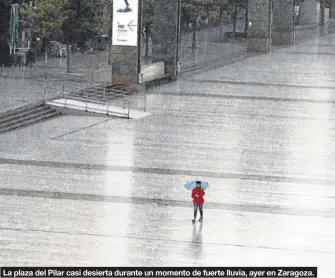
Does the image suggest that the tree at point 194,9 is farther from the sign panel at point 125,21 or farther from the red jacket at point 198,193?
the red jacket at point 198,193

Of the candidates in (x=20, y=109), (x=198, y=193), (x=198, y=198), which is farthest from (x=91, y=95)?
(x=198, y=193)

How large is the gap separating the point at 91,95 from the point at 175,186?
56.5ft

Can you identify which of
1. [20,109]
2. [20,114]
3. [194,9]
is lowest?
[20,114]

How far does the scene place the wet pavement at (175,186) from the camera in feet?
79.6

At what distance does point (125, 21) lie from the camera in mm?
51719

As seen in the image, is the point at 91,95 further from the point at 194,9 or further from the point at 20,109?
the point at 194,9

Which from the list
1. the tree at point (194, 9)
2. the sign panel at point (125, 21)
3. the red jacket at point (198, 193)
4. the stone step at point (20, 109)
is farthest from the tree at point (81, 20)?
the red jacket at point (198, 193)

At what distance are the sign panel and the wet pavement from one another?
3.26 m

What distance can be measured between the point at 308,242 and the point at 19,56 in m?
36.5

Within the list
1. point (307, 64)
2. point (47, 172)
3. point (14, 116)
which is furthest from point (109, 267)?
point (307, 64)
